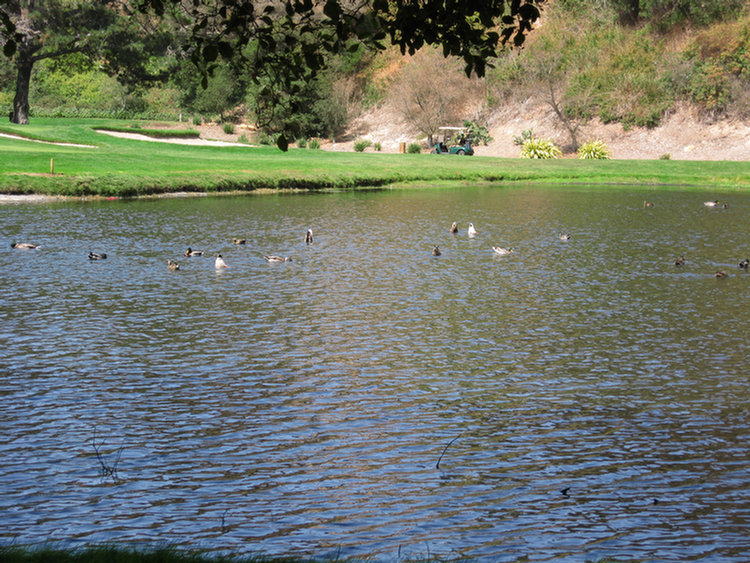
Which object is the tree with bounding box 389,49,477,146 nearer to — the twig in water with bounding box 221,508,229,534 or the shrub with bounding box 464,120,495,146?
the shrub with bounding box 464,120,495,146

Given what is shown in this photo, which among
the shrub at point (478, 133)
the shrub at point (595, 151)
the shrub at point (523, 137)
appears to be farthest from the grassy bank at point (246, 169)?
the shrub at point (478, 133)

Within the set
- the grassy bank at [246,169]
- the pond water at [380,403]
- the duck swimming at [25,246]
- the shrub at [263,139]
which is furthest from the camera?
the shrub at [263,139]

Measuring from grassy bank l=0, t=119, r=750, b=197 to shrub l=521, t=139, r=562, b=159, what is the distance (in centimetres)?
544

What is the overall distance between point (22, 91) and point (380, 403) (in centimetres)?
6292

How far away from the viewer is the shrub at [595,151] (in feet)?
222

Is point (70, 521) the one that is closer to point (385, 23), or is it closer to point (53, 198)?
point (385, 23)

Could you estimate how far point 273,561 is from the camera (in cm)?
721

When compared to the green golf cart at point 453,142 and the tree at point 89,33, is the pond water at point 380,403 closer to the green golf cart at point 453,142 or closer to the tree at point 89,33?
the tree at point 89,33

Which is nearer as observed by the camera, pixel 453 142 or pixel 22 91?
pixel 22 91

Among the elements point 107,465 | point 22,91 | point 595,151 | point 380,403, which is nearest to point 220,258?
point 380,403

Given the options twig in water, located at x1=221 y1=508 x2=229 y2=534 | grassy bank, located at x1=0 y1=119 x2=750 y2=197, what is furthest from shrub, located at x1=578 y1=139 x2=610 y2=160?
twig in water, located at x1=221 y1=508 x2=229 y2=534

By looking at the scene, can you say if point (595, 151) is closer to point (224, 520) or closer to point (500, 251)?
point (500, 251)

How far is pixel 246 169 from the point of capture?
4875 centimetres

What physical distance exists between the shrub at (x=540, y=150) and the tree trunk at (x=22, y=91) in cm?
3821
